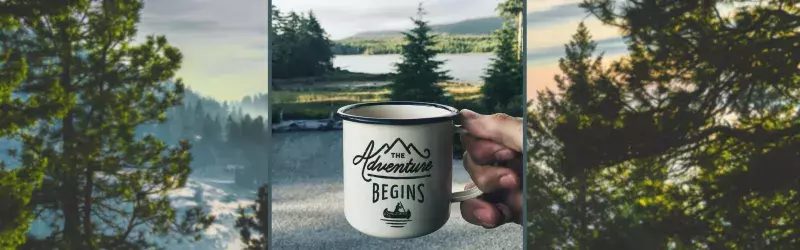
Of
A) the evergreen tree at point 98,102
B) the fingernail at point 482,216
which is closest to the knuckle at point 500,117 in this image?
the fingernail at point 482,216

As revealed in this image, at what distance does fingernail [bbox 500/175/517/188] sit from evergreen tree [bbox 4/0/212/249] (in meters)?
0.73

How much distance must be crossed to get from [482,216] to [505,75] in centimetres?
34

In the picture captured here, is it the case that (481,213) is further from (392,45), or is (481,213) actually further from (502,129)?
(392,45)

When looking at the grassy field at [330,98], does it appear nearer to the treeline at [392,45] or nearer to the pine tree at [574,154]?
the treeline at [392,45]

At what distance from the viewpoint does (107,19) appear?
157cm

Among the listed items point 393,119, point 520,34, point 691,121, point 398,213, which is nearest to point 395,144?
point 393,119

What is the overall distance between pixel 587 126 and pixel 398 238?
479 millimetres

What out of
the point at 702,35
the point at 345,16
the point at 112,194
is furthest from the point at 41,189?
the point at 702,35

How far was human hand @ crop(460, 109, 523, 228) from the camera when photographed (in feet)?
5.62

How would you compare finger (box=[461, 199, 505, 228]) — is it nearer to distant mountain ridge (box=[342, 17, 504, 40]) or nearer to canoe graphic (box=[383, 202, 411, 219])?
canoe graphic (box=[383, 202, 411, 219])

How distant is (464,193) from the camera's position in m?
1.71

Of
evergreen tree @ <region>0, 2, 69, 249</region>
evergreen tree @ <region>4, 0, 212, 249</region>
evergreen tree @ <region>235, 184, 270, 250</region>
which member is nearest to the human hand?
evergreen tree @ <region>235, 184, 270, 250</region>

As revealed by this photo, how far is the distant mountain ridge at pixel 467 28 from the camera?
5.77 feet

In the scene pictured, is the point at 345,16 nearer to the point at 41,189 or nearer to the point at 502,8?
the point at 502,8
